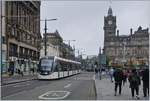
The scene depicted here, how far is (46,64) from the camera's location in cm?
5659

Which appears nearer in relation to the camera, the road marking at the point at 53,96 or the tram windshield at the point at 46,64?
the road marking at the point at 53,96

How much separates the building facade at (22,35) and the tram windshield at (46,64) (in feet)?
46.9

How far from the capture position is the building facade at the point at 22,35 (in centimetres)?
8169

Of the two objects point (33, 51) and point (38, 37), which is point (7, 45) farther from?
point (38, 37)

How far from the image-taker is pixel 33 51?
4247 inches

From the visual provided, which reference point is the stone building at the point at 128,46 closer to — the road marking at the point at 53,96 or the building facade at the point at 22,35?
the building facade at the point at 22,35

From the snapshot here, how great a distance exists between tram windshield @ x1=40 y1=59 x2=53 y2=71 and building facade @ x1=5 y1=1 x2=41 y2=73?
46.9ft

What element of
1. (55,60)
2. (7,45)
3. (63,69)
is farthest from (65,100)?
(7,45)

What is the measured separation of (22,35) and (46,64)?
38458 mm

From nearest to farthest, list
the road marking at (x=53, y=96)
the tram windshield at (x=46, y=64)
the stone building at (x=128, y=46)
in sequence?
the road marking at (x=53, y=96) < the tram windshield at (x=46, y=64) < the stone building at (x=128, y=46)

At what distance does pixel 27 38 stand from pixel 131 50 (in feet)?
228

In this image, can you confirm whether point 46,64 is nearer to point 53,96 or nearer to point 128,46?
point 53,96

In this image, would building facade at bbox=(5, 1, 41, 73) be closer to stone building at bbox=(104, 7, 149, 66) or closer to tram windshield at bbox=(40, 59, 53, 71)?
tram windshield at bbox=(40, 59, 53, 71)

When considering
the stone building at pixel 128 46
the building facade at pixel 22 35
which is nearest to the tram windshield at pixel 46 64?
the building facade at pixel 22 35
